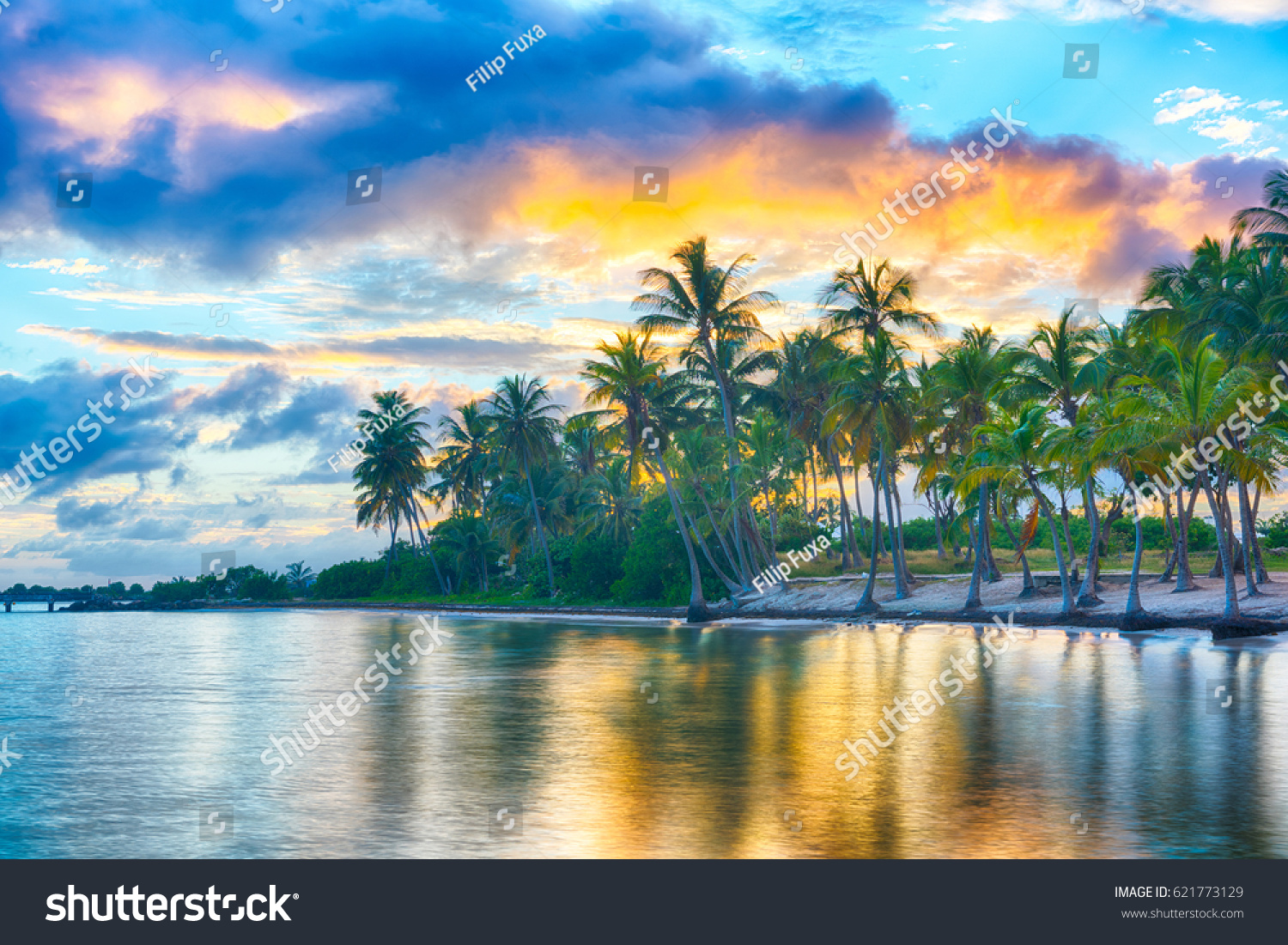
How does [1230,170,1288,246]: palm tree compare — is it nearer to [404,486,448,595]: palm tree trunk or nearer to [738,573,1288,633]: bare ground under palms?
[738,573,1288,633]: bare ground under palms

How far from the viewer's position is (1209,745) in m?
13.6

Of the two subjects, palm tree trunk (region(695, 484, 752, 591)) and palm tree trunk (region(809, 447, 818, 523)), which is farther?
palm tree trunk (region(809, 447, 818, 523))

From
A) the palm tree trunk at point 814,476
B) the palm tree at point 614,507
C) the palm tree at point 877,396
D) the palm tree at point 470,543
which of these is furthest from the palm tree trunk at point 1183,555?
the palm tree at point 470,543

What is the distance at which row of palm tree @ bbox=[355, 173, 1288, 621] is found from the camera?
31.2 meters

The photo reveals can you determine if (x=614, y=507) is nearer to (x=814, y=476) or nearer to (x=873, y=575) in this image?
(x=814, y=476)

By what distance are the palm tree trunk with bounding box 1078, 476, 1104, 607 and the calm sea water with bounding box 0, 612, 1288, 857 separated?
9522 mm

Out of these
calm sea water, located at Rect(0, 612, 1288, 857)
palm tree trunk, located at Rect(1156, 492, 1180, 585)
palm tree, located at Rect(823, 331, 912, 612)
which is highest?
palm tree, located at Rect(823, 331, 912, 612)

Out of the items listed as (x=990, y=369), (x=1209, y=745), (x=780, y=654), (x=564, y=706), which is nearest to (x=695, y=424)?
(x=990, y=369)

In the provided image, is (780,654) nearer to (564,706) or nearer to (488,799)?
(564,706)

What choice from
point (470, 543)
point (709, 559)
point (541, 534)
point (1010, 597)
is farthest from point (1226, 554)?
point (470, 543)

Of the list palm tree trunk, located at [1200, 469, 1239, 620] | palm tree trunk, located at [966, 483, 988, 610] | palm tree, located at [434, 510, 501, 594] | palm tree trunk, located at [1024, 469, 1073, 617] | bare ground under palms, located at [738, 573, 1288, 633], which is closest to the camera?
palm tree trunk, located at [1200, 469, 1239, 620]

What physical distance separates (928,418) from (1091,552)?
903 cm

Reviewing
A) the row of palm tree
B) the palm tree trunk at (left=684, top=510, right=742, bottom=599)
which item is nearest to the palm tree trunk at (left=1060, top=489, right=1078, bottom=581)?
the row of palm tree

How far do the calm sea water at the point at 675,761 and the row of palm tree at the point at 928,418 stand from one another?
6.82 meters
